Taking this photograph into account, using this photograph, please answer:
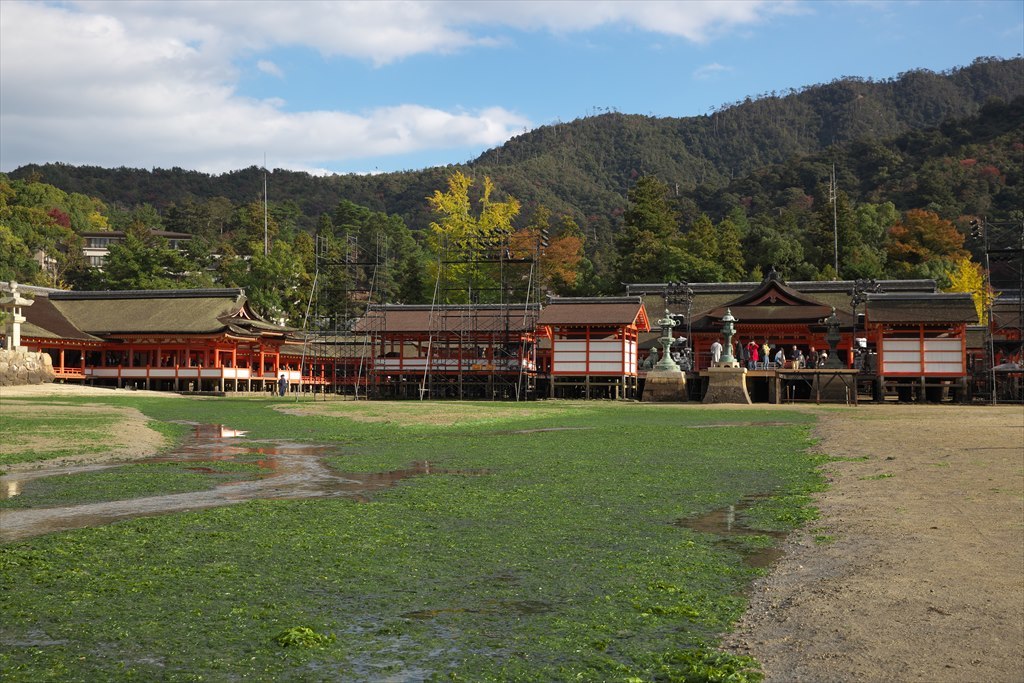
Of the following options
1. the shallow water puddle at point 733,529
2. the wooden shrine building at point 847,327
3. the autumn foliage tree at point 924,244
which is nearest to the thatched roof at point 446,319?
the wooden shrine building at point 847,327

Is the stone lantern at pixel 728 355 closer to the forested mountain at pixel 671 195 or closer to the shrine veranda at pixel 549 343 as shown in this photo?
the shrine veranda at pixel 549 343

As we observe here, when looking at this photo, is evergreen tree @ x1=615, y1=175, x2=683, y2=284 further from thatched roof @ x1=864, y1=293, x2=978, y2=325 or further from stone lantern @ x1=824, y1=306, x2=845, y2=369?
thatched roof @ x1=864, y1=293, x2=978, y2=325

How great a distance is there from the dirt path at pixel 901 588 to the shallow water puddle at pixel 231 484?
611cm

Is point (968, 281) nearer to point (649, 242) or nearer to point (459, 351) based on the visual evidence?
point (649, 242)

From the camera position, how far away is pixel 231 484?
543 inches

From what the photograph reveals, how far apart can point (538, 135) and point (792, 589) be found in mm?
158253

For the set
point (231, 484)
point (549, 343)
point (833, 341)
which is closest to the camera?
point (231, 484)

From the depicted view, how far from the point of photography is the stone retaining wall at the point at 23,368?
48.6 metres

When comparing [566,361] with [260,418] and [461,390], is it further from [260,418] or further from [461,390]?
[260,418]

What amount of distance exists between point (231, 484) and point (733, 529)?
7518 mm

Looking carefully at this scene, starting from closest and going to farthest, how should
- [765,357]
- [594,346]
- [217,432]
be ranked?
[217,432] → [765,357] → [594,346]

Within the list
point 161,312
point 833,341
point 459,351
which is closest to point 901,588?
point 833,341

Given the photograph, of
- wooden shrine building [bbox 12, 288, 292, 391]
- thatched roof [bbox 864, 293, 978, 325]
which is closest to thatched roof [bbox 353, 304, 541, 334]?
wooden shrine building [bbox 12, 288, 292, 391]

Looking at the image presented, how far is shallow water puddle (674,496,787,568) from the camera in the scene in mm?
8508
